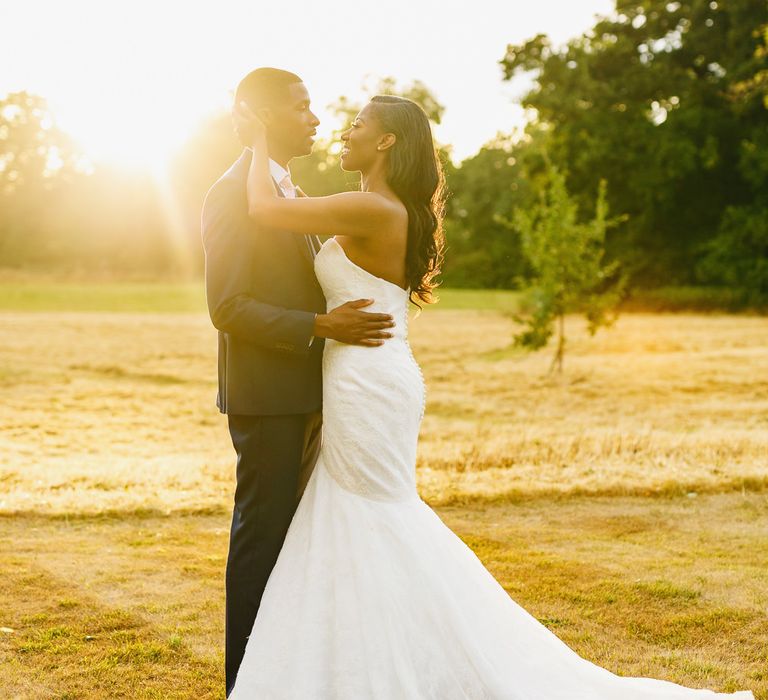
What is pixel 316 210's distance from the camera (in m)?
3.38

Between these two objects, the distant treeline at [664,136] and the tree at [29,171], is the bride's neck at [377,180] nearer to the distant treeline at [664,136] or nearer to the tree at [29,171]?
the distant treeline at [664,136]

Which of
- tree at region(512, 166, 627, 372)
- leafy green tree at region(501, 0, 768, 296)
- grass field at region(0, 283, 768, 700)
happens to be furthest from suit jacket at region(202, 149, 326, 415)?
leafy green tree at region(501, 0, 768, 296)

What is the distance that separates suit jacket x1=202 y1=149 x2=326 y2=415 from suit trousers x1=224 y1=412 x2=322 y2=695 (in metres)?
0.10

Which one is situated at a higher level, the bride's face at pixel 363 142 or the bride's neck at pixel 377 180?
the bride's face at pixel 363 142

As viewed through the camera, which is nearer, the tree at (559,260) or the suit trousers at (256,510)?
→ the suit trousers at (256,510)

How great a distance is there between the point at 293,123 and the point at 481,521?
4.34 metres

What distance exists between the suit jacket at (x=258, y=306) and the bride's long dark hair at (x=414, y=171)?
429 mm

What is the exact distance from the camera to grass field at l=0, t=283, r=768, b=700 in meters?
4.47

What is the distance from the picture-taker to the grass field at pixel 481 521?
14.7 ft

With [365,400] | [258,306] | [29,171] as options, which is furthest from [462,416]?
[29,171]

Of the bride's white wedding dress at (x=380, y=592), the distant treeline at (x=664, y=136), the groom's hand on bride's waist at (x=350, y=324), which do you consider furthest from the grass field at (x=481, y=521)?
the distant treeline at (x=664, y=136)

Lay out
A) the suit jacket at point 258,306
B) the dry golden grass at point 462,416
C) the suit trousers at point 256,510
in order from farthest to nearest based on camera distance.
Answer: the dry golden grass at point 462,416 → the suit trousers at point 256,510 → the suit jacket at point 258,306

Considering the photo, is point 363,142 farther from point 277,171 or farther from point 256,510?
point 256,510

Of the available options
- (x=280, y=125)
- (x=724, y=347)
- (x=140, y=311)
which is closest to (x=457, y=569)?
(x=280, y=125)
